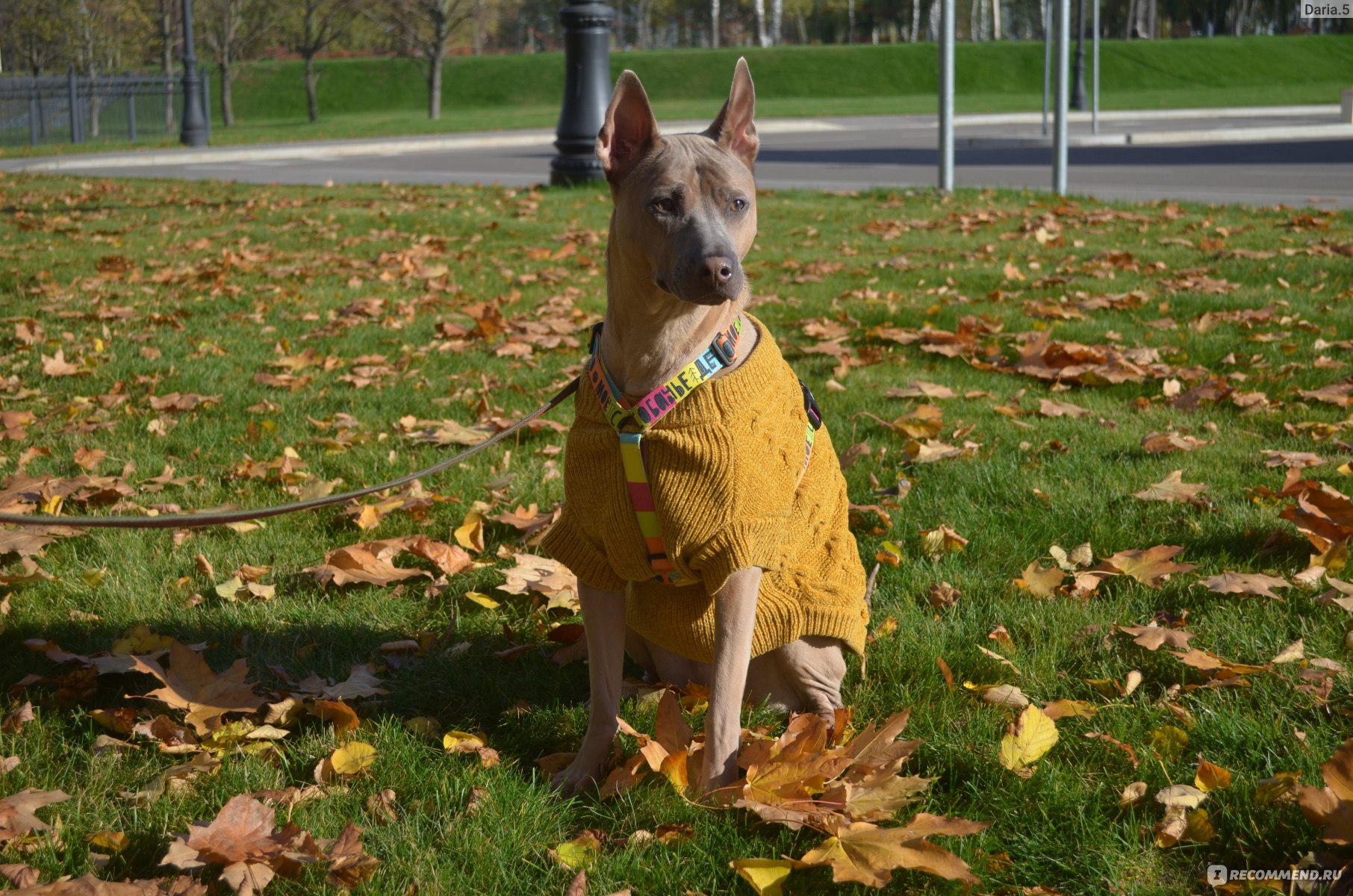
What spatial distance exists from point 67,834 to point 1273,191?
47.2 ft

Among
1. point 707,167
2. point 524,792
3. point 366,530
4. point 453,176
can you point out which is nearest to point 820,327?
point 366,530

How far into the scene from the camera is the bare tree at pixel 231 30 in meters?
45.2

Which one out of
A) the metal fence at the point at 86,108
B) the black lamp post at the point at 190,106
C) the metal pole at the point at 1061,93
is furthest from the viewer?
the metal fence at the point at 86,108

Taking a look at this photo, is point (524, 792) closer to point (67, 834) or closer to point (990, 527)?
point (67, 834)

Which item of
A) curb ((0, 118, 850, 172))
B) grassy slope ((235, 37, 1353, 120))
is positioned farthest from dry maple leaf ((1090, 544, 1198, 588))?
grassy slope ((235, 37, 1353, 120))

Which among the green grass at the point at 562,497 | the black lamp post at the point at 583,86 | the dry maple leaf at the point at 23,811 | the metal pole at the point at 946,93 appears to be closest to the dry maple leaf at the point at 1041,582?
the green grass at the point at 562,497

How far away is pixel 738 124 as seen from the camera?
2.95 m

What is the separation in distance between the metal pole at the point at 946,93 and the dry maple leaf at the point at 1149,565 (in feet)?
30.2

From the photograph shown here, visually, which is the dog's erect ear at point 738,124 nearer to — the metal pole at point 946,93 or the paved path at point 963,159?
the metal pole at point 946,93

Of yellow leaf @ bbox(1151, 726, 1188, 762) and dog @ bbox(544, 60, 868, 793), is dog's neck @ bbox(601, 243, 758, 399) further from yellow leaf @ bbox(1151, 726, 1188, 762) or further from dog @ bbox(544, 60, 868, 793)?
yellow leaf @ bbox(1151, 726, 1188, 762)

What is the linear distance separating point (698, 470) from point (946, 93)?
1109 centimetres

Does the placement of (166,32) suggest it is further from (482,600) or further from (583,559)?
(583,559)

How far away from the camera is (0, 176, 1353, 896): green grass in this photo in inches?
97.6

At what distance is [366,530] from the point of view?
417 cm
